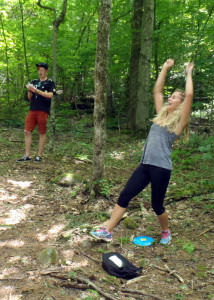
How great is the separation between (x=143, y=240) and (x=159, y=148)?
1339 mm

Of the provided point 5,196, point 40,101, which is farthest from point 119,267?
point 40,101

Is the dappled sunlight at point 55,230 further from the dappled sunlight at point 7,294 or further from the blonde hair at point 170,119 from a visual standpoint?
the blonde hair at point 170,119

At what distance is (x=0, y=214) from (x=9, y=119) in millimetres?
8330

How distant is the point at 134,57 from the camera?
10664 millimetres

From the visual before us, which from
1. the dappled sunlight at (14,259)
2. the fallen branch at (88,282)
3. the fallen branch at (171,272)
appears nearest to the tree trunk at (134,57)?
the fallen branch at (171,272)

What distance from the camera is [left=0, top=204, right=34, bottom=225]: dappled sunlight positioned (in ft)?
13.4

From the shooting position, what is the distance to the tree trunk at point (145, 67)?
917 centimetres

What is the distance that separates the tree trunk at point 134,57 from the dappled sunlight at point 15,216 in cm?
706

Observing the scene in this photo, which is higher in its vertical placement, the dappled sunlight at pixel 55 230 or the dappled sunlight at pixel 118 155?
the dappled sunlight at pixel 118 155

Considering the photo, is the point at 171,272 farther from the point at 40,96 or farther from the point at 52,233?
the point at 40,96

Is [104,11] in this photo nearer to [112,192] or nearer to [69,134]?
[112,192]

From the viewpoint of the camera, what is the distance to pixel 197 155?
7191 millimetres

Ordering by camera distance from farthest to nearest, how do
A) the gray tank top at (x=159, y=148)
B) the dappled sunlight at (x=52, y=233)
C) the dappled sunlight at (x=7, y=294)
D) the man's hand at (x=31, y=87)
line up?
the man's hand at (x=31, y=87) → the dappled sunlight at (x=52, y=233) → the gray tank top at (x=159, y=148) → the dappled sunlight at (x=7, y=294)

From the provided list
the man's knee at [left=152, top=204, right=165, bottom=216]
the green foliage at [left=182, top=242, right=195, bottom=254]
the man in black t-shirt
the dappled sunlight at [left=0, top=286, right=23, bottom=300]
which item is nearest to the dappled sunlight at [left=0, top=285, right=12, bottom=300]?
the dappled sunlight at [left=0, top=286, right=23, bottom=300]
